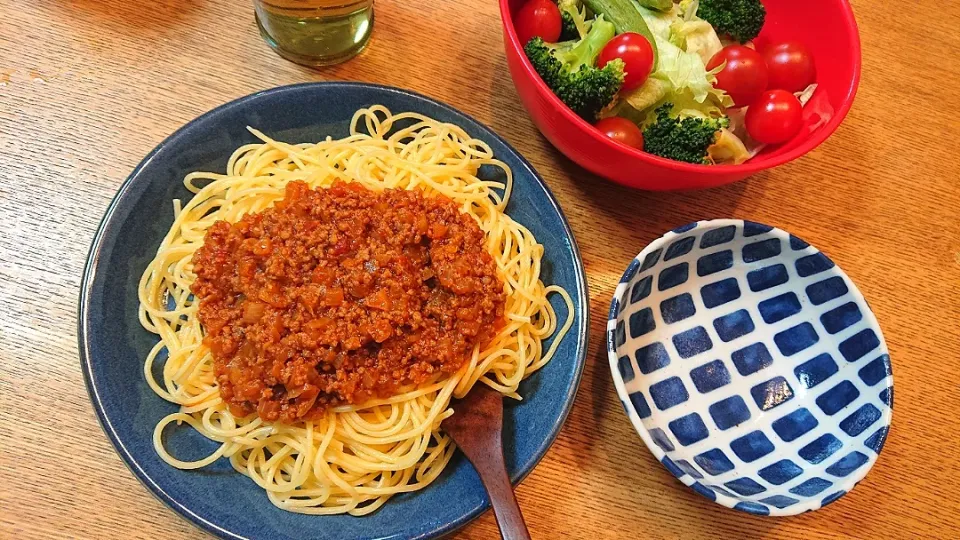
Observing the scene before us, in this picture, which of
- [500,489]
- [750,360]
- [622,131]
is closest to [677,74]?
[622,131]

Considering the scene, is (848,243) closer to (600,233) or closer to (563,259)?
(600,233)

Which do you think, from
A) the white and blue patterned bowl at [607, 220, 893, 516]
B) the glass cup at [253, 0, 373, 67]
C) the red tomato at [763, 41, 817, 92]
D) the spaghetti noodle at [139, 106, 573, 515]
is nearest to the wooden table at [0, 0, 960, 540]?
the glass cup at [253, 0, 373, 67]

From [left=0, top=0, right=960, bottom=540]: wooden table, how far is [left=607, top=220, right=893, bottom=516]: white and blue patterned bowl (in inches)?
7.6

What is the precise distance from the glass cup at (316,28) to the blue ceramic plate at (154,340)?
38 centimetres

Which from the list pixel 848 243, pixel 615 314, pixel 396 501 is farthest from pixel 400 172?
pixel 848 243

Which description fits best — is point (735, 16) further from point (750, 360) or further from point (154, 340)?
point (154, 340)

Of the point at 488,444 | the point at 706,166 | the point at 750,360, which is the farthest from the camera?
the point at 750,360

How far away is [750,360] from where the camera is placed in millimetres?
2570

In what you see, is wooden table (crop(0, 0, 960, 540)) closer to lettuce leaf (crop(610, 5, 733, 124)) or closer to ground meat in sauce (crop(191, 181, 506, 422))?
lettuce leaf (crop(610, 5, 733, 124))

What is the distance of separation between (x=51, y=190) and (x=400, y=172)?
1432mm

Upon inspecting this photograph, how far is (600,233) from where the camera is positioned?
9.11ft

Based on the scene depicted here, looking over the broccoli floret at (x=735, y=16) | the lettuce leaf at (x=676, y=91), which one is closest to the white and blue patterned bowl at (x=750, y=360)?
the lettuce leaf at (x=676, y=91)

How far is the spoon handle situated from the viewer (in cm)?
191

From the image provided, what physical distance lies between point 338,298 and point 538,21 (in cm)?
144
